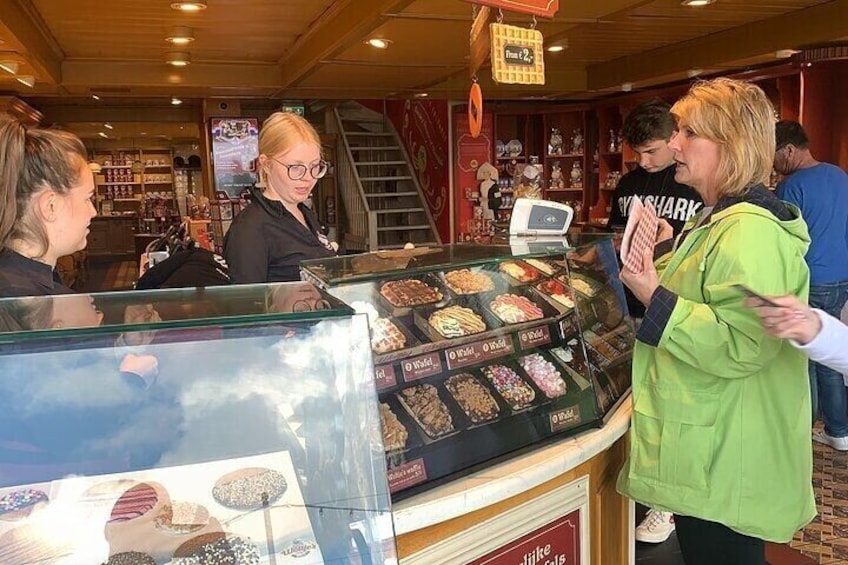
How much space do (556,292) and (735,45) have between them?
526cm

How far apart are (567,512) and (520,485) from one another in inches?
13.7

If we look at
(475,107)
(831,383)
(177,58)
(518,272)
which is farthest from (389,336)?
(177,58)

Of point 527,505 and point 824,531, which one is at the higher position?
point 527,505

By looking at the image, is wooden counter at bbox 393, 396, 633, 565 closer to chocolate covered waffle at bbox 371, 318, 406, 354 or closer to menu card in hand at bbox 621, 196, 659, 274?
chocolate covered waffle at bbox 371, 318, 406, 354

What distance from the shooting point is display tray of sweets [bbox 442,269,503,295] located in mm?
2184

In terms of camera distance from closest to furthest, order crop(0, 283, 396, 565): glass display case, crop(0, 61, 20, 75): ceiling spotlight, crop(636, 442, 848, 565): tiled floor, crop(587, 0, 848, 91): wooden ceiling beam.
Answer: crop(0, 283, 396, 565): glass display case < crop(636, 442, 848, 565): tiled floor < crop(587, 0, 848, 91): wooden ceiling beam < crop(0, 61, 20, 75): ceiling spotlight

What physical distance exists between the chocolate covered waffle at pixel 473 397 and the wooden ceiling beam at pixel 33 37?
4123 millimetres

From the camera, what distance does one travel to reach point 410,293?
2.03 metres

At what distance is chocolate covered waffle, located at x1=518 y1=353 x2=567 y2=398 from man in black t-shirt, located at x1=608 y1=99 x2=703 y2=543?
3.70 ft

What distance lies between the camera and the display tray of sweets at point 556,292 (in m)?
2.32

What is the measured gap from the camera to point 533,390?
2084 mm

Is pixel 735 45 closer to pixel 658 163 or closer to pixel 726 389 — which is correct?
pixel 658 163

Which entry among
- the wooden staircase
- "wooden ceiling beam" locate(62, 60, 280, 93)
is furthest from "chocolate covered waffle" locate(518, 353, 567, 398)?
the wooden staircase

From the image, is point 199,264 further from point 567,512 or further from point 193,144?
point 193,144
